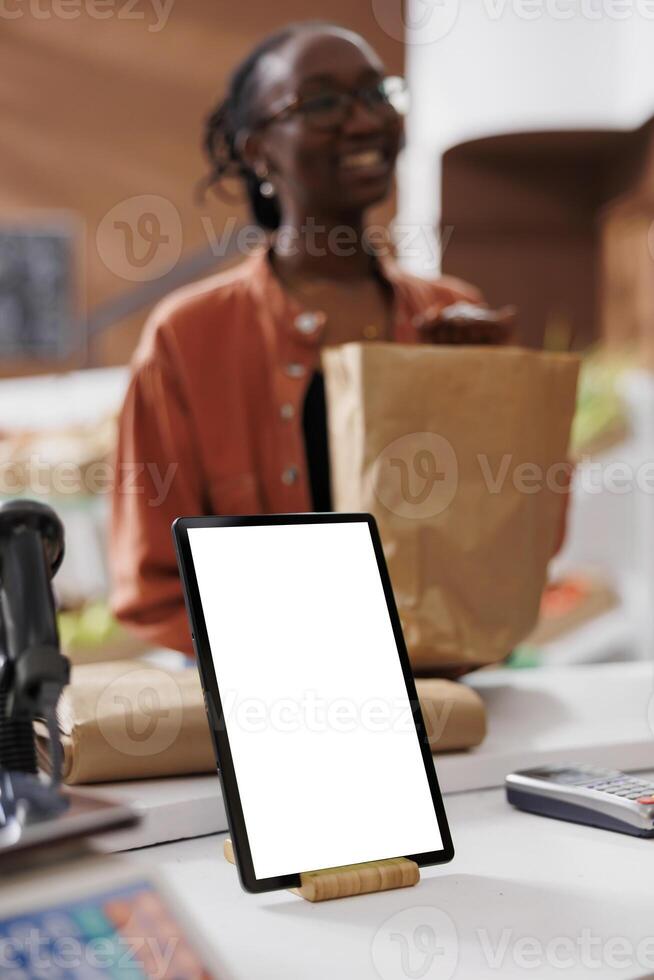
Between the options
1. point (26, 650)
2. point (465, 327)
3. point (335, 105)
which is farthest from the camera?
point (335, 105)

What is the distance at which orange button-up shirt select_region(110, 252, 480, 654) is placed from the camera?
1.11m

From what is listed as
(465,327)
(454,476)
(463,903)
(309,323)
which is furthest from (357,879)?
(309,323)

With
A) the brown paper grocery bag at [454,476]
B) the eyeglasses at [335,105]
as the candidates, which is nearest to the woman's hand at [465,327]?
the brown paper grocery bag at [454,476]

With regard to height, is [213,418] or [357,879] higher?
[213,418]

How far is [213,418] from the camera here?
1.12m

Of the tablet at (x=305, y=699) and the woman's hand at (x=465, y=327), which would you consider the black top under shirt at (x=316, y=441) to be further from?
the tablet at (x=305, y=699)

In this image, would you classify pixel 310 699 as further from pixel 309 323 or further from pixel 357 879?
pixel 309 323

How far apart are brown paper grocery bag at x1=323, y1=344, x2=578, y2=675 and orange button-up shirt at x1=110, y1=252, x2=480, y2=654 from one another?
253 mm

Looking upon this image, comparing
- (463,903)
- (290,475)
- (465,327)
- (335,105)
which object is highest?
(335,105)

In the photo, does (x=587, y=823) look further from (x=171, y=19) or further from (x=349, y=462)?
(x=171, y=19)

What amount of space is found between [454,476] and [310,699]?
0.30m

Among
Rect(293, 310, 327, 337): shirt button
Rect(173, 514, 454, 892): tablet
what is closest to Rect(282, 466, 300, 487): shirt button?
Rect(293, 310, 327, 337): shirt button

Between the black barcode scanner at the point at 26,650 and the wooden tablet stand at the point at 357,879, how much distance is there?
150 millimetres

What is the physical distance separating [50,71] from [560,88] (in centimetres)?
183
